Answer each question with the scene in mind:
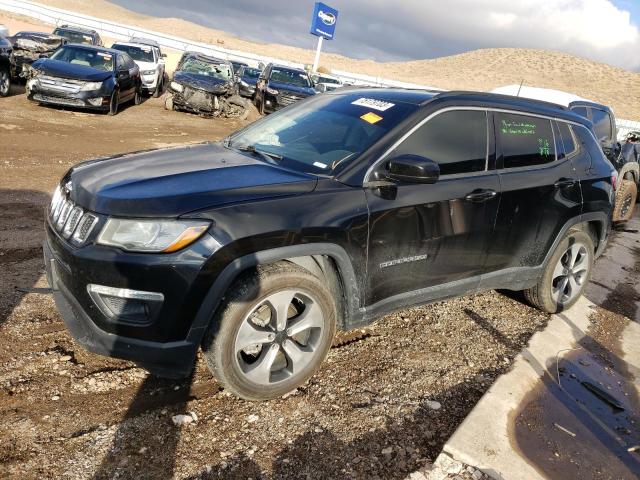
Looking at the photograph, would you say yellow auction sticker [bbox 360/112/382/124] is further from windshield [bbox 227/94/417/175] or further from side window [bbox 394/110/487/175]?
side window [bbox 394/110/487/175]

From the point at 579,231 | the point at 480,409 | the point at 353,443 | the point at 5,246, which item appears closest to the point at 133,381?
the point at 353,443

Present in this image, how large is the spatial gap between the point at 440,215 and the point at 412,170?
515 millimetres

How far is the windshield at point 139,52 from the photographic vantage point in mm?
17797

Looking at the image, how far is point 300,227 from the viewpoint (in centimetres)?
277

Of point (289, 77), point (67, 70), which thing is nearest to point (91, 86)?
point (67, 70)

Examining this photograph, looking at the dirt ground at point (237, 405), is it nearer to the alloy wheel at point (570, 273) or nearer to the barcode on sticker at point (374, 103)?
the alloy wheel at point (570, 273)

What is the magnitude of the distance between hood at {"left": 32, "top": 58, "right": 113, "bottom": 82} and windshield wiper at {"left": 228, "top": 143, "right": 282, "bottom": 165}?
10.2 metres

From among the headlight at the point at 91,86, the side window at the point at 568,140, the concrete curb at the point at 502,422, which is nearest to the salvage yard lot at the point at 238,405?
the concrete curb at the point at 502,422

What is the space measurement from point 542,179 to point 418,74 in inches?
3689

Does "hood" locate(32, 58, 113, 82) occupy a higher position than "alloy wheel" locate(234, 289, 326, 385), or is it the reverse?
"alloy wheel" locate(234, 289, 326, 385)

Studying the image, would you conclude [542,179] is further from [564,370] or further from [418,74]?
[418,74]

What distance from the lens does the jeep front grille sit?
8.60 ft

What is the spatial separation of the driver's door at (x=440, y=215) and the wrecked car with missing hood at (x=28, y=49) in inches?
565

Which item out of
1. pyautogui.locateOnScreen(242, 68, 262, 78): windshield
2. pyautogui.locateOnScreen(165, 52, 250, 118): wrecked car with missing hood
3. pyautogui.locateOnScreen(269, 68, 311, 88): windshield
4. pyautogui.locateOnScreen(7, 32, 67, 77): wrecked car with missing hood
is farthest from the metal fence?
pyautogui.locateOnScreen(7, 32, 67, 77): wrecked car with missing hood
